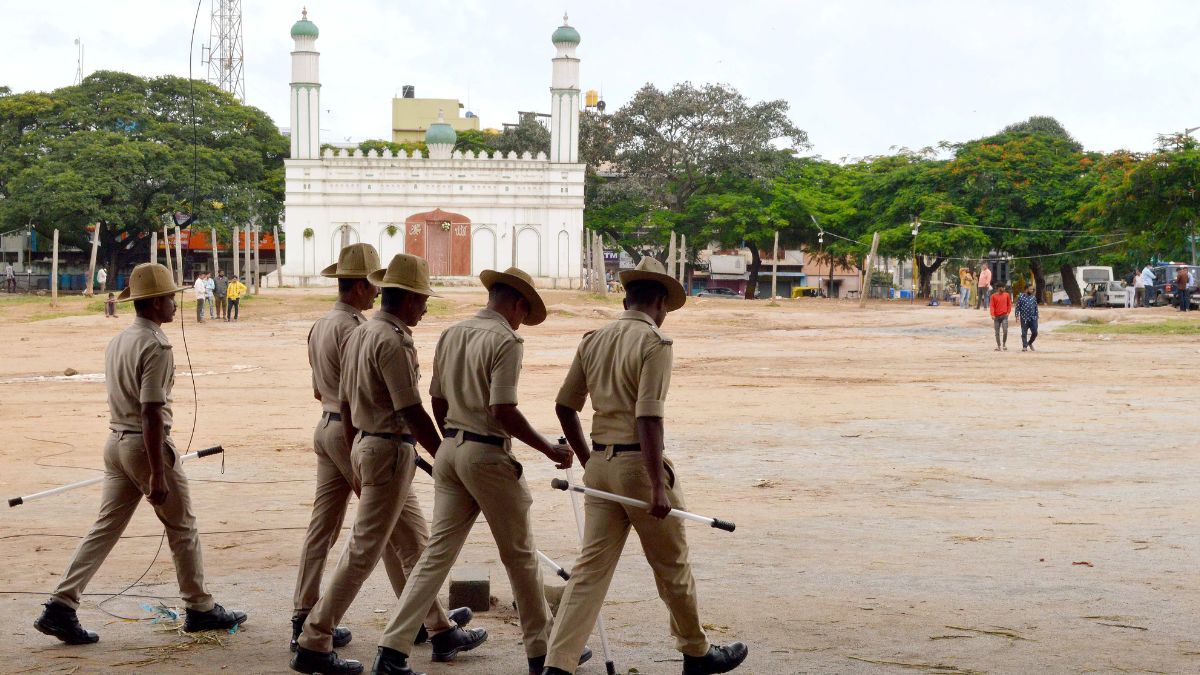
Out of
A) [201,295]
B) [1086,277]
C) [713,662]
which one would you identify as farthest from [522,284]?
[1086,277]

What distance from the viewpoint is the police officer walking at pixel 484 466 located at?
5.43 m

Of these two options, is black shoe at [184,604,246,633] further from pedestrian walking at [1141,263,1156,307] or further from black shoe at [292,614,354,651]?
pedestrian walking at [1141,263,1156,307]

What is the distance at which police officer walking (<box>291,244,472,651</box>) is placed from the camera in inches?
237

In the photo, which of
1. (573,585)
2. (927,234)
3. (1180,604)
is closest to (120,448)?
(573,585)

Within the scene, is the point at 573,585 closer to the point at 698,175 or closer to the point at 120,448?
the point at 120,448

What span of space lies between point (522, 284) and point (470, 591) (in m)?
1.80

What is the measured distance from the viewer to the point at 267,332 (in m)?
30.9

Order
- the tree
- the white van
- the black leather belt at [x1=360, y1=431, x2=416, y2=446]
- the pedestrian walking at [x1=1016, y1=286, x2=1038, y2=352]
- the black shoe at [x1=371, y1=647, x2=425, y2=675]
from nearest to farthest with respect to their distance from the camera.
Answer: the black shoe at [x1=371, y1=647, x2=425, y2=675] < the black leather belt at [x1=360, y1=431, x2=416, y2=446] < the pedestrian walking at [x1=1016, y1=286, x2=1038, y2=352] < the tree < the white van

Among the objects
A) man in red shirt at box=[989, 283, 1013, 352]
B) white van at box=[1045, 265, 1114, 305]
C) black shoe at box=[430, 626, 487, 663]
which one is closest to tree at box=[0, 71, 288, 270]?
man in red shirt at box=[989, 283, 1013, 352]

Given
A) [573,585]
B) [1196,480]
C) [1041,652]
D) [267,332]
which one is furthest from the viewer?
[267,332]

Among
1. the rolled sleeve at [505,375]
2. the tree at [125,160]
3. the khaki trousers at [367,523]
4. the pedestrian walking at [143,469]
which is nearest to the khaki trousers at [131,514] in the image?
the pedestrian walking at [143,469]

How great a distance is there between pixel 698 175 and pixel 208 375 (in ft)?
141

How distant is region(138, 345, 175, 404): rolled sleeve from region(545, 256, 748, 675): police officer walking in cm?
183

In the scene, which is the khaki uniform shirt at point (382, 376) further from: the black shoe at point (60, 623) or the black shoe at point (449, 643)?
the black shoe at point (60, 623)
